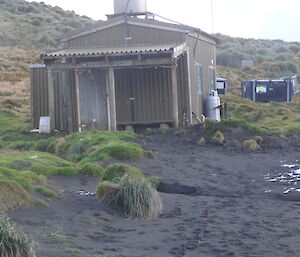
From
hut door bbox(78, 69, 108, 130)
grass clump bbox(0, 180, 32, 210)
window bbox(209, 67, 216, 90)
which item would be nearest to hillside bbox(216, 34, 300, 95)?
window bbox(209, 67, 216, 90)

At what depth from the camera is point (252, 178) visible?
16453 mm

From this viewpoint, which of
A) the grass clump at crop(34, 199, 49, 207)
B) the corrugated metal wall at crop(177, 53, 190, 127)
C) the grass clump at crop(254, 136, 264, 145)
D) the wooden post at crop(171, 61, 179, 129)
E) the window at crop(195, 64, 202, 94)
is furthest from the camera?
the window at crop(195, 64, 202, 94)

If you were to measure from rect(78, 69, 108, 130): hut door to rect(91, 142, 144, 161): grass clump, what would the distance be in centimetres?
633

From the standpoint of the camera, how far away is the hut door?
23.9m

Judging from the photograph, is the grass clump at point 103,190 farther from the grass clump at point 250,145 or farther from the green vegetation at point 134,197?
the grass clump at point 250,145

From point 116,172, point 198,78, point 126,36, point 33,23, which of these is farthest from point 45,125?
point 33,23

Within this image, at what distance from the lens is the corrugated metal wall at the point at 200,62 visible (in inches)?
993

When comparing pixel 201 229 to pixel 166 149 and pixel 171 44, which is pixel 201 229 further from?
pixel 171 44

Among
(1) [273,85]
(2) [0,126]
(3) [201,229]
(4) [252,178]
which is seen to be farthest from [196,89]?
(3) [201,229]

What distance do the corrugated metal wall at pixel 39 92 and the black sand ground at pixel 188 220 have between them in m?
8.70

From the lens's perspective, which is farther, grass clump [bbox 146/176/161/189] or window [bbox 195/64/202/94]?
window [bbox 195/64/202/94]

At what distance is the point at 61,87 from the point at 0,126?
420cm

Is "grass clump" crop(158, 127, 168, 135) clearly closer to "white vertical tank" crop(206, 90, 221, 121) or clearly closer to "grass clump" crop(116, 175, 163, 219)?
"white vertical tank" crop(206, 90, 221, 121)

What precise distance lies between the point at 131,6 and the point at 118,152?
Result: 10.1 meters
